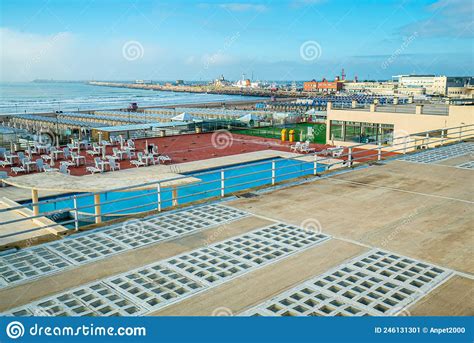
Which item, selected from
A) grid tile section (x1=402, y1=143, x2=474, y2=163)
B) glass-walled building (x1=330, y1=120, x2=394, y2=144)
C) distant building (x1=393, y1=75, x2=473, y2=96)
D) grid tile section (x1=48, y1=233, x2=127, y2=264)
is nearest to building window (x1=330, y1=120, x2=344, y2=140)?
glass-walled building (x1=330, y1=120, x2=394, y2=144)

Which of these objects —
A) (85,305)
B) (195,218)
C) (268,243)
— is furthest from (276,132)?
(85,305)

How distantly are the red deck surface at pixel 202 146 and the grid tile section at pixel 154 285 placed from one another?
1775 centimetres

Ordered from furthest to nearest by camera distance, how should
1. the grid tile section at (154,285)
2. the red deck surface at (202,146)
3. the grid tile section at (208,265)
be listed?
the red deck surface at (202,146) → the grid tile section at (208,265) → the grid tile section at (154,285)

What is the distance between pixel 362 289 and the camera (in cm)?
553

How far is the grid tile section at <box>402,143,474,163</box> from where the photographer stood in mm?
15133

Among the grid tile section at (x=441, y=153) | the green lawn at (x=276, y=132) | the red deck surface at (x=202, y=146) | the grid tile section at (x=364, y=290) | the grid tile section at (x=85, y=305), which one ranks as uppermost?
the grid tile section at (x=441, y=153)

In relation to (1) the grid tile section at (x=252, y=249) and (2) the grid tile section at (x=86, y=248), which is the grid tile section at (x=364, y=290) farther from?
(2) the grid tile section at (x=86, y=248)

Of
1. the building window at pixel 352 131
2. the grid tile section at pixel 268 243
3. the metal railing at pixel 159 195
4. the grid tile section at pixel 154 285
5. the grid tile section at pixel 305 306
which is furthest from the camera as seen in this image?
the building window at pixel 352 131

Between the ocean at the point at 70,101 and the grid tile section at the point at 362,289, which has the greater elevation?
the ocean at the point at 70,101

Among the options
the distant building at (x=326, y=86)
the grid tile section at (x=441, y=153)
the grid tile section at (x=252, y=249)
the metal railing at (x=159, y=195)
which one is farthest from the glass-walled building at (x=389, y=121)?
the distant building at (x=326, y=86)

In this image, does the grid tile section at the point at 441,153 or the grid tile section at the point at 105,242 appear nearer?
the grid tile section at the point at 105,242

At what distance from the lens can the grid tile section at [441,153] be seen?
15133 mm

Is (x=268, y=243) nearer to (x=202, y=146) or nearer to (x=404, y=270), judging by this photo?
(x=404, y=270)
